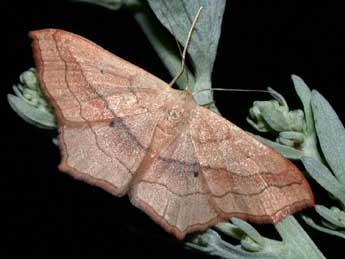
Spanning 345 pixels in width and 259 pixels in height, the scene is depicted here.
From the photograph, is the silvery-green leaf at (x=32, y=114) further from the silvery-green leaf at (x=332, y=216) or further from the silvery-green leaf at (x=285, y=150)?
the silvery-green leaf at (x=332, y=216)

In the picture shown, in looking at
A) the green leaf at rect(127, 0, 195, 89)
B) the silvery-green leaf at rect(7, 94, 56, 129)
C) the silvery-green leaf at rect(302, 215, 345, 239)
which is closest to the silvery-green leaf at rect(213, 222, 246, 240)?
the silvery-green leaf at rect(302, 215, 345, 239)

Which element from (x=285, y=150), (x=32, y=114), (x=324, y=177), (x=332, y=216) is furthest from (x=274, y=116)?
(x=32, y=114)

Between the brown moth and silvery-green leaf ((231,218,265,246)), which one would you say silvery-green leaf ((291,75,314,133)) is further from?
silvery-green leaf ((231,218,265,246))

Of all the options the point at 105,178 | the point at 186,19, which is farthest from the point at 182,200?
the point at 186,19

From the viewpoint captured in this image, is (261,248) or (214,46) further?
(214,46)

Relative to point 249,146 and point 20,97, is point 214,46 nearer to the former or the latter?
point 249,146

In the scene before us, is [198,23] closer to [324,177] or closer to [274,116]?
[274,116]
